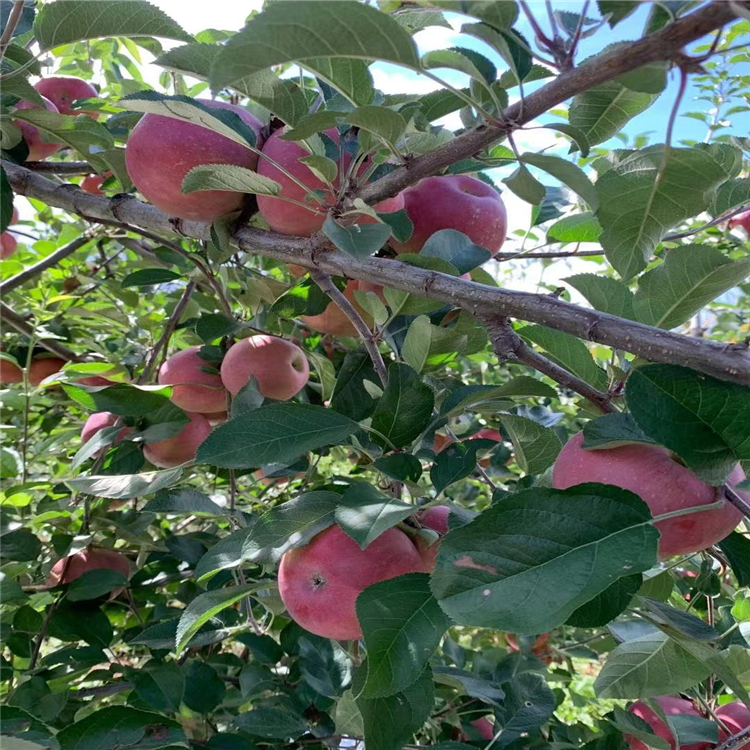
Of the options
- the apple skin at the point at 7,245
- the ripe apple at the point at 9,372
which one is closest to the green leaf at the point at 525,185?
the ripe apple at the point at 9,372

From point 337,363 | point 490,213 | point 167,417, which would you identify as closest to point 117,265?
point 337,363

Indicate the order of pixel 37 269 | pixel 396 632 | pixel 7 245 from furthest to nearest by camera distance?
pixel 7 245
pixel 37 269
pixel 396 632

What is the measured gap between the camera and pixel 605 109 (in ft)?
2.39

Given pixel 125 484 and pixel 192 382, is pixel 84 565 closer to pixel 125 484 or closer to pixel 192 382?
pixel 192 382

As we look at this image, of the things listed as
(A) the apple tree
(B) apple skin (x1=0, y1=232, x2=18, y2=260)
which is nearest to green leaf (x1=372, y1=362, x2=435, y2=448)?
(A) the apple tree

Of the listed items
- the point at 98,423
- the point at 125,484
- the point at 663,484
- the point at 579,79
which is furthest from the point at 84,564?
the point at 579,79

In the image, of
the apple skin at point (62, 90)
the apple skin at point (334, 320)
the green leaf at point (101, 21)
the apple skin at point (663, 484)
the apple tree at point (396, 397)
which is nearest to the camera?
the apple tree at point (396, 397)

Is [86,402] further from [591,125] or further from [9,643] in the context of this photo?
[591,125]

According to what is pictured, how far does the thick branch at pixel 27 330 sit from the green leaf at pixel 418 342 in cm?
101

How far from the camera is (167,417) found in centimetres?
122

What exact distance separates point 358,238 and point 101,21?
56 cm

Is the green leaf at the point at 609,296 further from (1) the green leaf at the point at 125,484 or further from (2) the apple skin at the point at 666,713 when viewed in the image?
(2) the apple skin at the point at 666,713

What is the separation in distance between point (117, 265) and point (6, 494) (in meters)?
1.02

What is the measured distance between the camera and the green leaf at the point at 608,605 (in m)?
0.59
